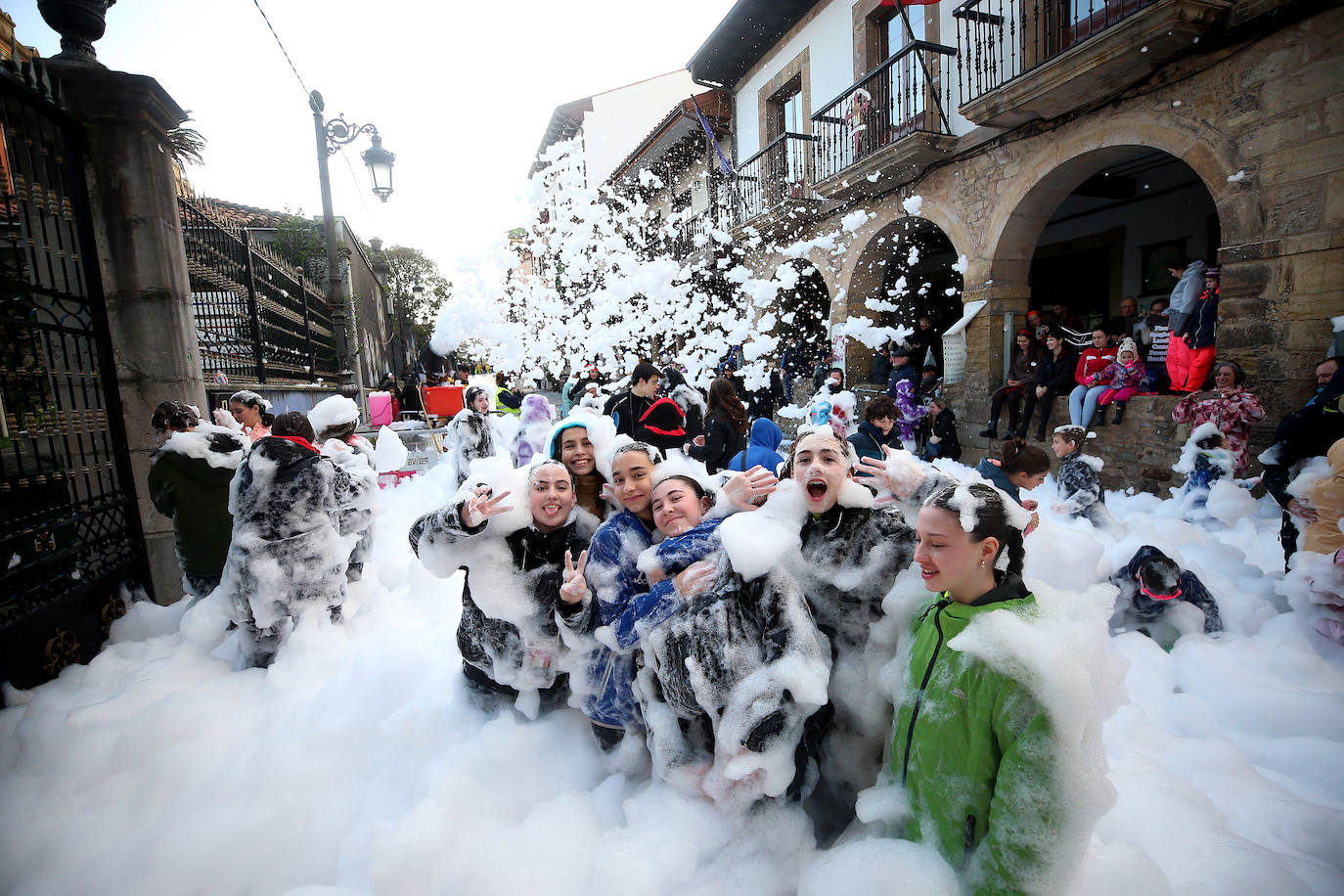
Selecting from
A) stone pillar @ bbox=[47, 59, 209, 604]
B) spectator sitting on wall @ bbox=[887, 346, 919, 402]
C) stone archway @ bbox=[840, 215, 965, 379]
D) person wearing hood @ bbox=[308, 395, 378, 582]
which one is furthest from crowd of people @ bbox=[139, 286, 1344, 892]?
stone archway @ bbox=[840, 215, 965, 379]

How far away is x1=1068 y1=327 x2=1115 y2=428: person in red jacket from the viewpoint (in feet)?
24.5

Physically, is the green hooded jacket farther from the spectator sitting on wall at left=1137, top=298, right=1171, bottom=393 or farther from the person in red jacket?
the spectator sitting on wall at left=1137, top=298, right=1171, bottom=393

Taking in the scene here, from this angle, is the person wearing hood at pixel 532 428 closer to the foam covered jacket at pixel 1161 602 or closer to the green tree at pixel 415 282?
the foam covered jacket at pixel 1161 602

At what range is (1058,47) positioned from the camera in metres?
7.70

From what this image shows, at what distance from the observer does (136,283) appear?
170 inches

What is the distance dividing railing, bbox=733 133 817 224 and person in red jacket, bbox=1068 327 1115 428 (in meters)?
5.71

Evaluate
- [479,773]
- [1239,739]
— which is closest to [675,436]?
[479,773]

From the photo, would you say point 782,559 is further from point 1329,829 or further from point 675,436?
point 675,436

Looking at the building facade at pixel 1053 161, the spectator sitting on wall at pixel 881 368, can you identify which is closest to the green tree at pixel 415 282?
the building facade at pixel 1053 161

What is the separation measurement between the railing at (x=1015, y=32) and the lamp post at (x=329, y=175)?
7.83 meters

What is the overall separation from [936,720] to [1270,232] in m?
7.13

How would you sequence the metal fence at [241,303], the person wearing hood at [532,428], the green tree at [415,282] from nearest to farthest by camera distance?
the metal fence at [241,303], the person wearing hood at [532,428], the green tree at [415,282]

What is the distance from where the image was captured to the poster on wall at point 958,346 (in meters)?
9.20

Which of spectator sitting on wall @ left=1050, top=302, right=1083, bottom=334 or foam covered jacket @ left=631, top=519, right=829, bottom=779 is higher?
spectator sitting on wall @ left=1050, top=302, right=1083, bottom=334
